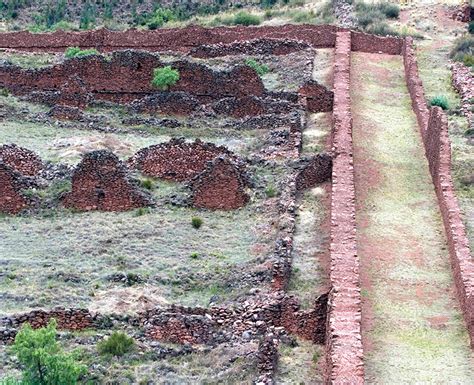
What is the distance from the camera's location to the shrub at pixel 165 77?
1385 inches

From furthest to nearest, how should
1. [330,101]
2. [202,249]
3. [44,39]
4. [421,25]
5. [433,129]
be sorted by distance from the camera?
[421,25] < [44,39] < [330,101] < [433,129] < [202,249]

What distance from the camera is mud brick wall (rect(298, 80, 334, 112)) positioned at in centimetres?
3313

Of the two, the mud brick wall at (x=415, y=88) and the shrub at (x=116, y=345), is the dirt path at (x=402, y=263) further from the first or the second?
the shrub at (x=116, y=345)

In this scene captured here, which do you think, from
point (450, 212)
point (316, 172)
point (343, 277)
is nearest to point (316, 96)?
point (316, 172)

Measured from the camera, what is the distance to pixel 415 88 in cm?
3306

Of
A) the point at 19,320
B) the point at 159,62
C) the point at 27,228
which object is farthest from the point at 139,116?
the point at 19,320

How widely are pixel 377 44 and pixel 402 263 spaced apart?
21.4 m

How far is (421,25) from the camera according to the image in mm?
47250

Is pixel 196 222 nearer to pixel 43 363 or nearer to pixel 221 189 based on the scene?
pixel 221 189

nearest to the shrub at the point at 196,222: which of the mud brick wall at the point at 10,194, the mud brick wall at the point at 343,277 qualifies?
the mud brick wall at the point at 343,277

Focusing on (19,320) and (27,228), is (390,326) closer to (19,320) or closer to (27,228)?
(19,320)

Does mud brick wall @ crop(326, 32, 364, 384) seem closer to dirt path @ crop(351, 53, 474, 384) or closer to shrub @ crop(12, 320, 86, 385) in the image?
dirt path @ crop(351, 53, 474, 384)

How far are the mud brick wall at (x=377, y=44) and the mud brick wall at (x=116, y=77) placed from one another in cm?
759

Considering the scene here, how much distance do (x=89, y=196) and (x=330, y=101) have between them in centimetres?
1005
